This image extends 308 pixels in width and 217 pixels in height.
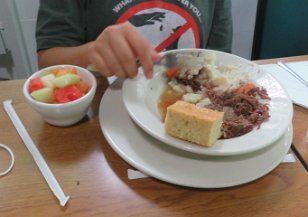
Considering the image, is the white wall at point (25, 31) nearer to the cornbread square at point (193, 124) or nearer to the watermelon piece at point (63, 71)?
the watermelon piece at point (63, 71)

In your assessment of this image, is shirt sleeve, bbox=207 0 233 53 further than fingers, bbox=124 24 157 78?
Yes

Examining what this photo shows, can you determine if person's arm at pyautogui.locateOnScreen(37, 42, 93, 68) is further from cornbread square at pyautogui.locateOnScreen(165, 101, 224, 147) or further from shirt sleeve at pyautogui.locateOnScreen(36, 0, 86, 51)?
cornbread square at pyautogui.locateOnScreen(165, 101, 224, 147)

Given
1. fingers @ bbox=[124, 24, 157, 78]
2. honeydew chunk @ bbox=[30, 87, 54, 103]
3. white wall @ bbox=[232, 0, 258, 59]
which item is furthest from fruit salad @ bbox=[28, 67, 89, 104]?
white wall @ bbox=[232, 0, 258, 59]

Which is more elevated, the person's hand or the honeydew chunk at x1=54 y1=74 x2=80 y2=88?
the person's hand

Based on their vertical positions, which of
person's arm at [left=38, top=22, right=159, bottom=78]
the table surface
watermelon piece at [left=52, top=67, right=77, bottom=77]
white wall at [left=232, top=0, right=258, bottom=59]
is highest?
person's arm at [left=38, top=22, right=159, bottom=78]

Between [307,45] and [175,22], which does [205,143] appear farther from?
[307,45]

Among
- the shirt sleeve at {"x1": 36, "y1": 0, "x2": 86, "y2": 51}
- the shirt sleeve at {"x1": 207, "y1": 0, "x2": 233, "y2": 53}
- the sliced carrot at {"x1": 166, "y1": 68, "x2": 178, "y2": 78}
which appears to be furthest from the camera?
the shirt sleeve at {"x1": 207, "y1": 0, "x2": 233, "y2": 53}

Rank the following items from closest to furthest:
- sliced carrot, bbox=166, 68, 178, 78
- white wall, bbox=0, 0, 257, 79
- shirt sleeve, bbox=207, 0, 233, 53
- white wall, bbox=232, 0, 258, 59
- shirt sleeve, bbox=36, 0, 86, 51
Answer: sliced carrot, bbox=166, 68, 178, 78 → shirt sleeve, bbox=36, 0, 86, 51 → shirt sleeve, bbox=207, 0, 233, 53 → white wall, bbox=0, 0, 257, 79 → white wall, bbox=232, 0, 258, 59

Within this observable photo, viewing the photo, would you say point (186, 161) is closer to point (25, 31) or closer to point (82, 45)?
point (82, 45)

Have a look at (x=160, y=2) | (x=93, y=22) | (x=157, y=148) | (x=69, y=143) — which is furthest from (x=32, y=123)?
(x=160, y=2)

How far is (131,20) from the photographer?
964 mm

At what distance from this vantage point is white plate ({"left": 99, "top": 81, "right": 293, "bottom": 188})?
55 cm

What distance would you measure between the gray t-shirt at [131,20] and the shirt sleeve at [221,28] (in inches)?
0.4

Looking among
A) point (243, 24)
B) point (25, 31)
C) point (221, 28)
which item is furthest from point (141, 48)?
point (243, 24)
